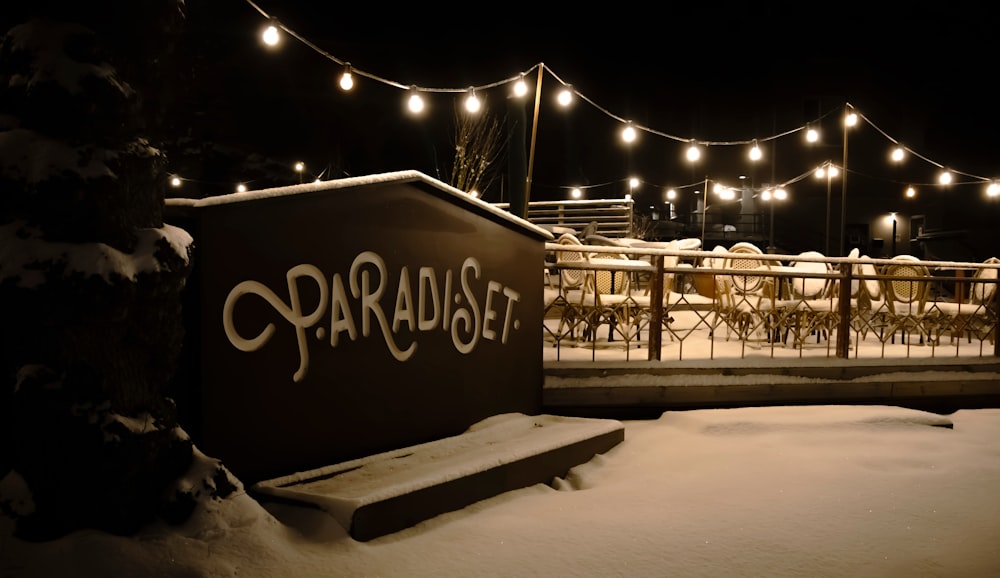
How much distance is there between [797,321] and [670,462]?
12.7 feet

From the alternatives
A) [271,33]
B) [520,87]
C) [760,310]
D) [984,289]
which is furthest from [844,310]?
[271,33]

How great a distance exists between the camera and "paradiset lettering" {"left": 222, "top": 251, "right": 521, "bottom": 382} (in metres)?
3.41

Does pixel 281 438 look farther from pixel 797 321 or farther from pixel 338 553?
pixel 797 321

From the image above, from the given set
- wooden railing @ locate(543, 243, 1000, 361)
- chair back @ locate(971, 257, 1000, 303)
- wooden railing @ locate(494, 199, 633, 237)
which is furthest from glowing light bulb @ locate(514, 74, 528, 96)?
wooden railing @ locate(494, 199, 633, 237)

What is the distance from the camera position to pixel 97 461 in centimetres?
245

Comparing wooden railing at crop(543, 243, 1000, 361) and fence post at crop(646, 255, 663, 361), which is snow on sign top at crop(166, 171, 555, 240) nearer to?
wooden railing at crop(543, 243, 1000, 361)

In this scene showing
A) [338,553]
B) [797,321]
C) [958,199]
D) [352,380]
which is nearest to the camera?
[338,553]

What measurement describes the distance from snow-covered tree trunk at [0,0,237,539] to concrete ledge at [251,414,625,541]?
83 centimetres

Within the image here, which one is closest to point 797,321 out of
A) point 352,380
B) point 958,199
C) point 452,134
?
point 352,380

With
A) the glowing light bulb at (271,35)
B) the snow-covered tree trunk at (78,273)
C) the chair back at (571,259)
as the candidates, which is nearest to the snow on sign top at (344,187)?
the snow-covered tree trunk at (78,273)

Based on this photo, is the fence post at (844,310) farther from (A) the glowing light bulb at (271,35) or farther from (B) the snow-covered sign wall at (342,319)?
(A) the glowing light bulb at (271,35)

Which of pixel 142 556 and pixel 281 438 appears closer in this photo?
pixel 142 556

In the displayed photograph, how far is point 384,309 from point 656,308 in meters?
3.24

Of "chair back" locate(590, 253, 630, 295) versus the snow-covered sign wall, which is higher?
"chair back" locate(590, 253, 630, 295)
